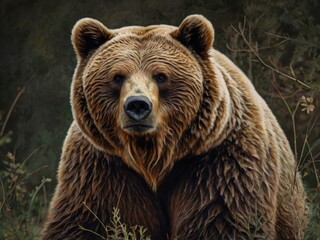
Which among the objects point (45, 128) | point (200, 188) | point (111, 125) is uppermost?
point (111, 125)

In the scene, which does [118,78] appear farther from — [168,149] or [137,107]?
[168,149]

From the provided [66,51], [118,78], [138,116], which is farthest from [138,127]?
[66,51]

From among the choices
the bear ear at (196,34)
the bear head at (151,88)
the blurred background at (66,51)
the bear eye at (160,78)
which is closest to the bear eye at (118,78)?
the bear head at (151,88)

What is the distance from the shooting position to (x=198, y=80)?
6.39m

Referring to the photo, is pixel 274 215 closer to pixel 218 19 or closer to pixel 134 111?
pixel 134 111

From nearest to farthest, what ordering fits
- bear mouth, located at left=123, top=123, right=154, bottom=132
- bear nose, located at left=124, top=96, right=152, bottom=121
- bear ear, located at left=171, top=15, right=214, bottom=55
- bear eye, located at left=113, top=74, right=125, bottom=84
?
1. bear nose, located at left=124, top=96, right=152, bottom=121
2. bear mouth, located at left=123, top=123, right=154, bottom=132
3. bear eye, located at left=113, top=74, right=125, bottom=84
4. bear ear, located at left=171, top=15, right=214, bottom=55

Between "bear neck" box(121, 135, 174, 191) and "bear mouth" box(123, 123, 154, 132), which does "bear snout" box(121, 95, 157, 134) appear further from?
"bear neck" box(121, 135, 174, 191)

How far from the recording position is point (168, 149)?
647cm

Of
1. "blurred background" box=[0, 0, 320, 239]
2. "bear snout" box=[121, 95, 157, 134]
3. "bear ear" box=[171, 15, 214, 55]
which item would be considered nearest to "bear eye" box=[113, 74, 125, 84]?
"bear snout" box=[121, 95, 157, 134]

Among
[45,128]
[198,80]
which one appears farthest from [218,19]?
[198,80]

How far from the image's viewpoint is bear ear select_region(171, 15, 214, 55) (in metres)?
6.51

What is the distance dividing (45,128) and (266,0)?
8.92 ft

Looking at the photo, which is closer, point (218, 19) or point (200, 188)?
point (200, 188)

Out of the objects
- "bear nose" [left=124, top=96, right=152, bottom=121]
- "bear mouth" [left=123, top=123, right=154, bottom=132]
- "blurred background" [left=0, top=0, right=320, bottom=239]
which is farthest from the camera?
"blurred background" [left=0, top=0, right=320, bottom=239]
